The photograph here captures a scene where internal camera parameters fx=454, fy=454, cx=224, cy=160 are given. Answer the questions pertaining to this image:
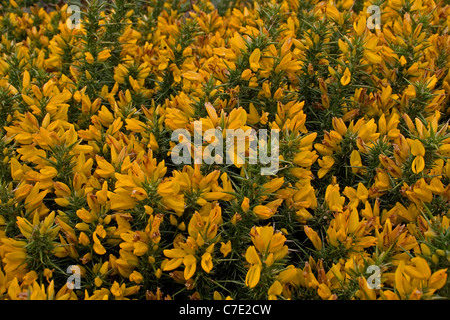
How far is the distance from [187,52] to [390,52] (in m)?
0.96

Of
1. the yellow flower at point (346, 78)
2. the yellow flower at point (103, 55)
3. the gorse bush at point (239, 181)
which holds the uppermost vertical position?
the yellow flower at point (103, 55)

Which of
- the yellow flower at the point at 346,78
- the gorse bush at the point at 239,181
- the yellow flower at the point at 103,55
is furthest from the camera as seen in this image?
the yellow flower at the point at 103,55

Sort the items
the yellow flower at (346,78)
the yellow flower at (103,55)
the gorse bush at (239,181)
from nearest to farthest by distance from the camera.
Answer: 1. the gorse bush at (239,181)
2. the yellow flower at (346,78)
3. the yellow flower at (103,55)

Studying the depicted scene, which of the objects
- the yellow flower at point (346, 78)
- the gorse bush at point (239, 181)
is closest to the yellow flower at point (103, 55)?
the gorse bush at point (239, 181)

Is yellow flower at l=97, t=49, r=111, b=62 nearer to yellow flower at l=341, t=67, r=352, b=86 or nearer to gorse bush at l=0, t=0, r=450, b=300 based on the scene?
gorse bush at l=0, t=0, r=450, b=300

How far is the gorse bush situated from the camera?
138 centimetres

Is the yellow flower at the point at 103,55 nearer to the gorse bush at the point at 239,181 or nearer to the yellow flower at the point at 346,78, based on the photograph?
the gorse bush at the point at 239,181

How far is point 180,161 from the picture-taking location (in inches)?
64.7

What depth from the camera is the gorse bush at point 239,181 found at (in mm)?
1385

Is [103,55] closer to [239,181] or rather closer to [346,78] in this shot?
[239,181]

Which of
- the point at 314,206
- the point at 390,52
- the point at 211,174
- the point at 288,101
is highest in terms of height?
the point at 390,52

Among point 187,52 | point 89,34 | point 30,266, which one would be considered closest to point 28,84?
point 89,34
